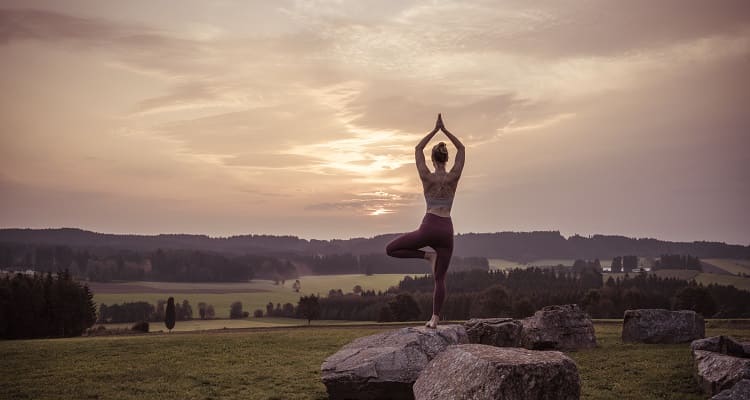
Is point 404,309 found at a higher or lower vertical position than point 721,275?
lower

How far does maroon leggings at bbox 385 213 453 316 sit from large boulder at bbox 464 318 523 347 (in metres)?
6.36

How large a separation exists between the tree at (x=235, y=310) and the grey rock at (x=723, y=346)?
11524cm

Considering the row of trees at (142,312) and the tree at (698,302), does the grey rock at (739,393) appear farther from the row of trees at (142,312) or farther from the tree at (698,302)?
the row of trees at (142,312)

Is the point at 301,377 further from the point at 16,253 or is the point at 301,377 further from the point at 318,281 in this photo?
the point at 16,253

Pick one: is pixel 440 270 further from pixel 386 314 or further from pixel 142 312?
pixel 142 312

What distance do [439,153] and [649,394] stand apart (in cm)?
962

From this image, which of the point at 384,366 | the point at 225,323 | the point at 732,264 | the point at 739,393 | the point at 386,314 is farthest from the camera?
the point at 732,264

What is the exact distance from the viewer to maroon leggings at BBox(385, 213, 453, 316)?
15.7m

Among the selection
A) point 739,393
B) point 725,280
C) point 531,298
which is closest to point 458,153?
point 739,393

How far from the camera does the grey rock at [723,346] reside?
754 inches

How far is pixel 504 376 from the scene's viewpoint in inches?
413

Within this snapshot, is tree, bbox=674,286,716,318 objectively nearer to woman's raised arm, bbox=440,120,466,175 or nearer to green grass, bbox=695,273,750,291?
green grass, bbox=695,273,750,291

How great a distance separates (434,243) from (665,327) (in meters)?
17.6

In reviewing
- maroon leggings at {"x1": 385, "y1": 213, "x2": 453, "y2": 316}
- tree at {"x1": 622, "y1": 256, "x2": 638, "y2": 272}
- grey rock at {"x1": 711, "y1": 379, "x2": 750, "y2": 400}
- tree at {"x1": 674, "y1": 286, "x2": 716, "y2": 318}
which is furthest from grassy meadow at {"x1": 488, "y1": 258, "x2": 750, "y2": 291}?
maroon leggings at {"x1": 385, "y1": 213, "x2": 453, "y2": 316}
